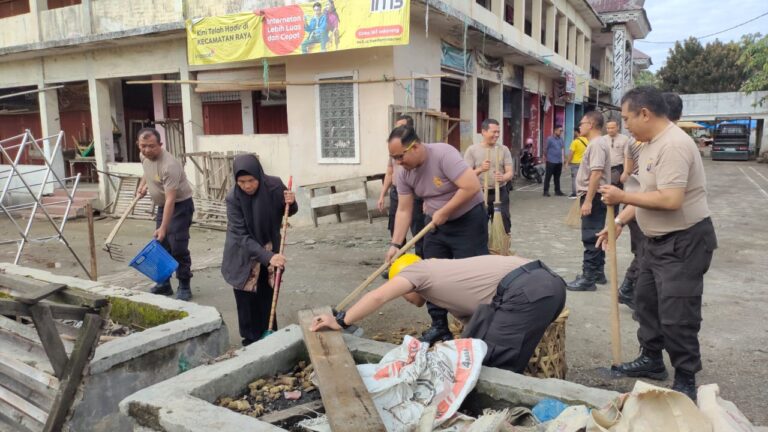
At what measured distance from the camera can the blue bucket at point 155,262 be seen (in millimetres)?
4805

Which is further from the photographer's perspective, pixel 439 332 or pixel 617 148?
pixel 617 148

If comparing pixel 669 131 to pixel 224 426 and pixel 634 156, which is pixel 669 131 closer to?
pixel 634 156

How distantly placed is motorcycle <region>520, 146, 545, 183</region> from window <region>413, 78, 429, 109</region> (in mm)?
6610

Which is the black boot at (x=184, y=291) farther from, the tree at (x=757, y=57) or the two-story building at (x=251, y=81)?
the tree at (x=757, y=57)

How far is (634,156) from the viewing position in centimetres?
482

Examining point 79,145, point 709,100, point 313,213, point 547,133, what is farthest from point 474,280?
point 709,100

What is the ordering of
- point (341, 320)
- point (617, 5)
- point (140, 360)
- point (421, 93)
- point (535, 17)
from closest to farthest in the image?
point (341, 320) → point (140, 360) → point (421, 93) → point (535, 17) → point (617, 5)

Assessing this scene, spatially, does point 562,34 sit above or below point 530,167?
above

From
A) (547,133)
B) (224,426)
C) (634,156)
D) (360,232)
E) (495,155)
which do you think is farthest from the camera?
(547,133)

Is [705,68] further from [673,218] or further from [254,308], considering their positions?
[254,308]

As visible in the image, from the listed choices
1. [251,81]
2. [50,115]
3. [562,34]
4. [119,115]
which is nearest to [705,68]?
[562,34]

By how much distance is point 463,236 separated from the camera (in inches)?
155

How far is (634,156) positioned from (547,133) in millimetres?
14536

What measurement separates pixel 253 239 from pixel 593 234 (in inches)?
128
